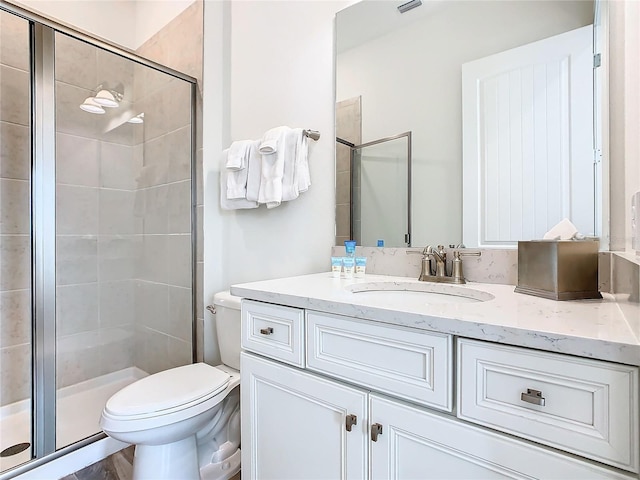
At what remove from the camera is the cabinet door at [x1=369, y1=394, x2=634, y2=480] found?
0.59m

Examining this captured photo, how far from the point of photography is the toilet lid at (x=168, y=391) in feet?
3.89

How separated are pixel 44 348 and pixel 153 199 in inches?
38.7

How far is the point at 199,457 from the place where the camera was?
4.75 feet

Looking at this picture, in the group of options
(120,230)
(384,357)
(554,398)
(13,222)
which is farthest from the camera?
(120,230)

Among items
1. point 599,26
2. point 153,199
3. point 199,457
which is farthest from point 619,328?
point 153,199

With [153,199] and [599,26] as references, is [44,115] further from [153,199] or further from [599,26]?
[599,26]

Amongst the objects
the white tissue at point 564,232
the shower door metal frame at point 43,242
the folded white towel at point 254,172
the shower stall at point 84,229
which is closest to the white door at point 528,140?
the white tissue at point 564,232

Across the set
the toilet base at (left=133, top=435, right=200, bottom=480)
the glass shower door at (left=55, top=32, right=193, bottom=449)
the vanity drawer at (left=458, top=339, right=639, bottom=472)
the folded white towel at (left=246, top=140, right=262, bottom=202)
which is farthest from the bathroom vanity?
the glass shower door at (left=55, top=32, right=193, bottom=449)

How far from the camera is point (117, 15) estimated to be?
2.28 m

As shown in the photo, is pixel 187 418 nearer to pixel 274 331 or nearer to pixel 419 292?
pixel 274 331

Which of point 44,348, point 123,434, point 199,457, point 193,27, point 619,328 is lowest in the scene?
point 199,457

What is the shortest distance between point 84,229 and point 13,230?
313 millimetres

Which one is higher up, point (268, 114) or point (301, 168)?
point (268, 114)

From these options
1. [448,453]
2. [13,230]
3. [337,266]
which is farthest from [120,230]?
[448,453]
